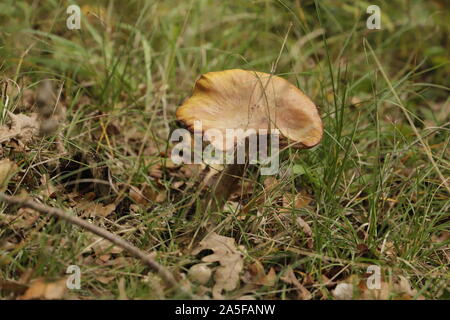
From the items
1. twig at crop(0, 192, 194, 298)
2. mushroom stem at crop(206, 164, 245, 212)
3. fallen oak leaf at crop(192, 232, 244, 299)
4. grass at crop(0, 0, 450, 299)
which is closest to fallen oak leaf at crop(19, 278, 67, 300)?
grass at crop(0, 0, 450, 299)

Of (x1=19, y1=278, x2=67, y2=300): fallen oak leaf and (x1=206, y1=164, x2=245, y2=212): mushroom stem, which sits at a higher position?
(x1=206, y1=164, x2=245, y2=212): mushroom stem

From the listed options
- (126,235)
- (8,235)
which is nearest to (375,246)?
(126,235)

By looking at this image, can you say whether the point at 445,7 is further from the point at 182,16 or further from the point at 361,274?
the point at 361,274

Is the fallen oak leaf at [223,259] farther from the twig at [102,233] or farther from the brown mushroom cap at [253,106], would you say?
the brown mushroom cap at [253,106]

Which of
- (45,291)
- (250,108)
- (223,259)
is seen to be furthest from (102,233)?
(250,108)

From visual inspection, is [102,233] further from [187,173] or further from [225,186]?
Result: [187,173]

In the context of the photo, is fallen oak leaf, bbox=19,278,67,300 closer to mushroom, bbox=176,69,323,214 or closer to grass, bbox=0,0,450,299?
grass, bbox=0,0,450,299
